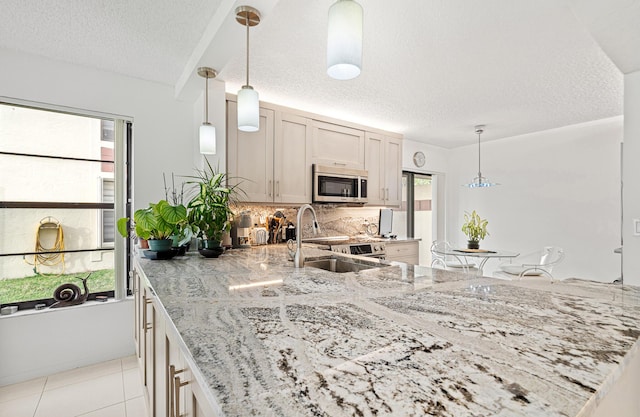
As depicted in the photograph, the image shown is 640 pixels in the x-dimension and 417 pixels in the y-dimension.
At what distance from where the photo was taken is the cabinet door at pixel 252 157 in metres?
3.05

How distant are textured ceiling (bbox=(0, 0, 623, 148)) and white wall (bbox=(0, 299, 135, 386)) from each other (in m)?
2.04

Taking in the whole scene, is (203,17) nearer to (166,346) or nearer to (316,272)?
(316,272)

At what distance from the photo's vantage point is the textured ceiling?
1.89 metres

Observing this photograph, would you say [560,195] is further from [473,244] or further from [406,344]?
[406,344]

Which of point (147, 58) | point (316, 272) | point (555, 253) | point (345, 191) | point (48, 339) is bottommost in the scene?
point (48, 339)

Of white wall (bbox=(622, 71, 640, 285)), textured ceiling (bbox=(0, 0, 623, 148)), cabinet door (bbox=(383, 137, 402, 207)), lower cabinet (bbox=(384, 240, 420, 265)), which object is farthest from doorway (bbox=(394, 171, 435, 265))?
white wall (bbox=(622, 71, 640, 285))

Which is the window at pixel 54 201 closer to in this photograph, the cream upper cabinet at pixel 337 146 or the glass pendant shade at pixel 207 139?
the glass pendant shade at pixel 207 139

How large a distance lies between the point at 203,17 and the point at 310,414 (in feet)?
7.27

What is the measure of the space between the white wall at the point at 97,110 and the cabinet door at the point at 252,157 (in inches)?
9.8

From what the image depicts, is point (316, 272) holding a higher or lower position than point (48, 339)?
higher

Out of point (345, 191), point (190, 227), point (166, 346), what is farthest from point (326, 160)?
point (166, 346)

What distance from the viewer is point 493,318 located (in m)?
0.86

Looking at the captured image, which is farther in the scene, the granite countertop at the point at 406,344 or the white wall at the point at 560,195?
the white wall at the point at 560,195

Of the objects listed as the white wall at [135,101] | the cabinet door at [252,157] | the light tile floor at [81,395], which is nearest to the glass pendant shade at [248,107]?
the cabinet door at [252,157]
